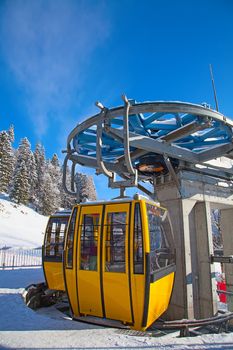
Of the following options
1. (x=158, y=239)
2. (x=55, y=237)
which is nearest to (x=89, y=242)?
(x=158, y=239)

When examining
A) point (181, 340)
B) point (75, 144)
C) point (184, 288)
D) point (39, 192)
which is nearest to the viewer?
point (181, 340)

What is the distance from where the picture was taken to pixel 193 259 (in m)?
9.52

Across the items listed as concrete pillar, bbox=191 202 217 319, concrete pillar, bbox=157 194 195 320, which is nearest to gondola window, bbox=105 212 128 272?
concrete pillar, bbox=157 194 195 320

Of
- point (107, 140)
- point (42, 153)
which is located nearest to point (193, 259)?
point (107, 140)

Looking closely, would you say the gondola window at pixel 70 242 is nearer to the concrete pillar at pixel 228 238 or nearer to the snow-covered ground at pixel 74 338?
the snow-covered ground at pixel 74 338

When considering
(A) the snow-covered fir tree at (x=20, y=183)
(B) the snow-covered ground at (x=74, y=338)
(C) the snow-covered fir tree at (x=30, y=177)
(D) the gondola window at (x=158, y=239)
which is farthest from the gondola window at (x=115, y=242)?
(A) the snow-covered fir tree at (x=20, y=183)

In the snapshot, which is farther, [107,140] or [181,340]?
[107,140]

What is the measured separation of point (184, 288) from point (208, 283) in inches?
41.0

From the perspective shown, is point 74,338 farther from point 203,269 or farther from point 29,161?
point 29,161

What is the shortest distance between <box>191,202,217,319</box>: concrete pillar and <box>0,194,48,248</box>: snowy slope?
21.0 m

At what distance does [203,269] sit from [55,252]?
217 inches

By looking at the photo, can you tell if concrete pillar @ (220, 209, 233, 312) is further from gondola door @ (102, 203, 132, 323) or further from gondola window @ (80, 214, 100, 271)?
gondola window @ (80, 214, 100, 271)

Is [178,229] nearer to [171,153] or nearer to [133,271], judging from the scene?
[171,153]

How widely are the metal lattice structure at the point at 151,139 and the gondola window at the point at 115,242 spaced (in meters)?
1.22
